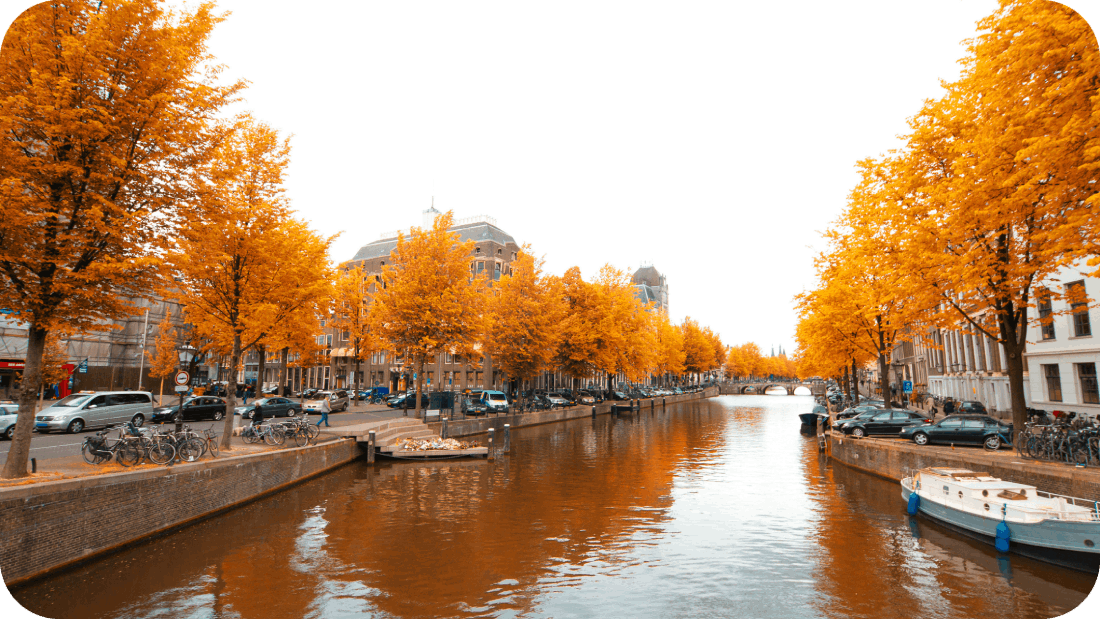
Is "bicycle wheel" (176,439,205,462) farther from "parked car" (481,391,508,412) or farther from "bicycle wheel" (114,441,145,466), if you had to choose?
"parked car" (481,391,508,412)

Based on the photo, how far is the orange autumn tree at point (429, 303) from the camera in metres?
36.1

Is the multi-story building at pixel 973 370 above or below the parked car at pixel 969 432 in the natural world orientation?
above

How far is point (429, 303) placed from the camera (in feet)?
118

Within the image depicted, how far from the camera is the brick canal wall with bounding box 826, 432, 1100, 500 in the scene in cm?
1395

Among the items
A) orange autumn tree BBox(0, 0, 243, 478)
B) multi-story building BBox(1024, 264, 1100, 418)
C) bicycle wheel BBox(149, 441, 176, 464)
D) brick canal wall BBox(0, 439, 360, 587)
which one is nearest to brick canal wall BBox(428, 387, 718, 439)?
brick canal wall BBox(0, 439, 360, 587)

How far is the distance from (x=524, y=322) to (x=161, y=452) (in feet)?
105

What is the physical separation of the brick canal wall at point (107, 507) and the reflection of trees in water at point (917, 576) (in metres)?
15.3

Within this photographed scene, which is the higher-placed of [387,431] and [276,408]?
[276,408]

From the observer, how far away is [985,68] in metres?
15.0

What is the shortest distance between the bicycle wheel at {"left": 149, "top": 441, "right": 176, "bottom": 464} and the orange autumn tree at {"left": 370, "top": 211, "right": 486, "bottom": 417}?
2003 centimetres

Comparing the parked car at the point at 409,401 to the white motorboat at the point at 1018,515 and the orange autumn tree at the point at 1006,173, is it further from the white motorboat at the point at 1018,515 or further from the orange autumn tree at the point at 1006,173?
the white motorboat at the point at 1018,515

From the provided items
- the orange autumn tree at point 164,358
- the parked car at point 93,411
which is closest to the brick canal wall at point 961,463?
the parked car at point 93,411

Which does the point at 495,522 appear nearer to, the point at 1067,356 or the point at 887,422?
the point at 887,422

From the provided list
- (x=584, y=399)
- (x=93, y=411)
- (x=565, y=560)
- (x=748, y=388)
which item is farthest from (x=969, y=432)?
(x=748, y=388)
